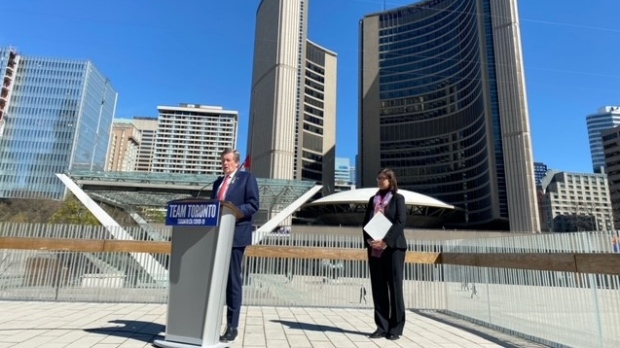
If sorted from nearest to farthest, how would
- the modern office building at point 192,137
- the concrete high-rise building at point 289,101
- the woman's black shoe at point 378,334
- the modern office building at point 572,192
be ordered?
the woman's black shoe at point 378,334 < the concrete high-rise building at point 289,101 < the modern office building at point 572,192 < the modern office building at point 192,137

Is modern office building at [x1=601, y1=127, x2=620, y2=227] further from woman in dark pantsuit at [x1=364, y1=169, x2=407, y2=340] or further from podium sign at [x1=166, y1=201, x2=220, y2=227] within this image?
podium sign at [x1=166, y1=201, x2=220, y2=227]

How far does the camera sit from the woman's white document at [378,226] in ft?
14.6

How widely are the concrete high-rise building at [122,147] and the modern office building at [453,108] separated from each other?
99607mm

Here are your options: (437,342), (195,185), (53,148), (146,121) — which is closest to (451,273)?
(437,342)

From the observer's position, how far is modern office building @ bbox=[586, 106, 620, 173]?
145250 millimetres

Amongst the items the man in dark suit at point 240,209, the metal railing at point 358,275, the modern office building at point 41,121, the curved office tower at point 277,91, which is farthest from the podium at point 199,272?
the modern office building at point 41,121

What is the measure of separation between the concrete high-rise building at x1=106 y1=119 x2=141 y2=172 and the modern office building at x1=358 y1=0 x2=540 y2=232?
99.6 m

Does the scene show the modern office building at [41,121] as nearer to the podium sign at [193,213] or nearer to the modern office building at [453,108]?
the modern office building at [453,108]

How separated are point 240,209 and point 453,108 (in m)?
82.5

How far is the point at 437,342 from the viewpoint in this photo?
4215mm

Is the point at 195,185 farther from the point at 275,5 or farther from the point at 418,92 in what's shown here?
the point at 418,92

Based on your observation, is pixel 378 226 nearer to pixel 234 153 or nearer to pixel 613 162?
pixel 234 153

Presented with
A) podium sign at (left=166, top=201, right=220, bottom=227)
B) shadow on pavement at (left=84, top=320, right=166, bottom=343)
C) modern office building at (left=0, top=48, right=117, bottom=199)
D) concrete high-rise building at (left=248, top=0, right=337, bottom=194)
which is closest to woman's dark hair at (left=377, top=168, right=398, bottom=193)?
podium sign at (left=166, top=201, right=220, bottom=227)

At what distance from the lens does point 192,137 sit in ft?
503
